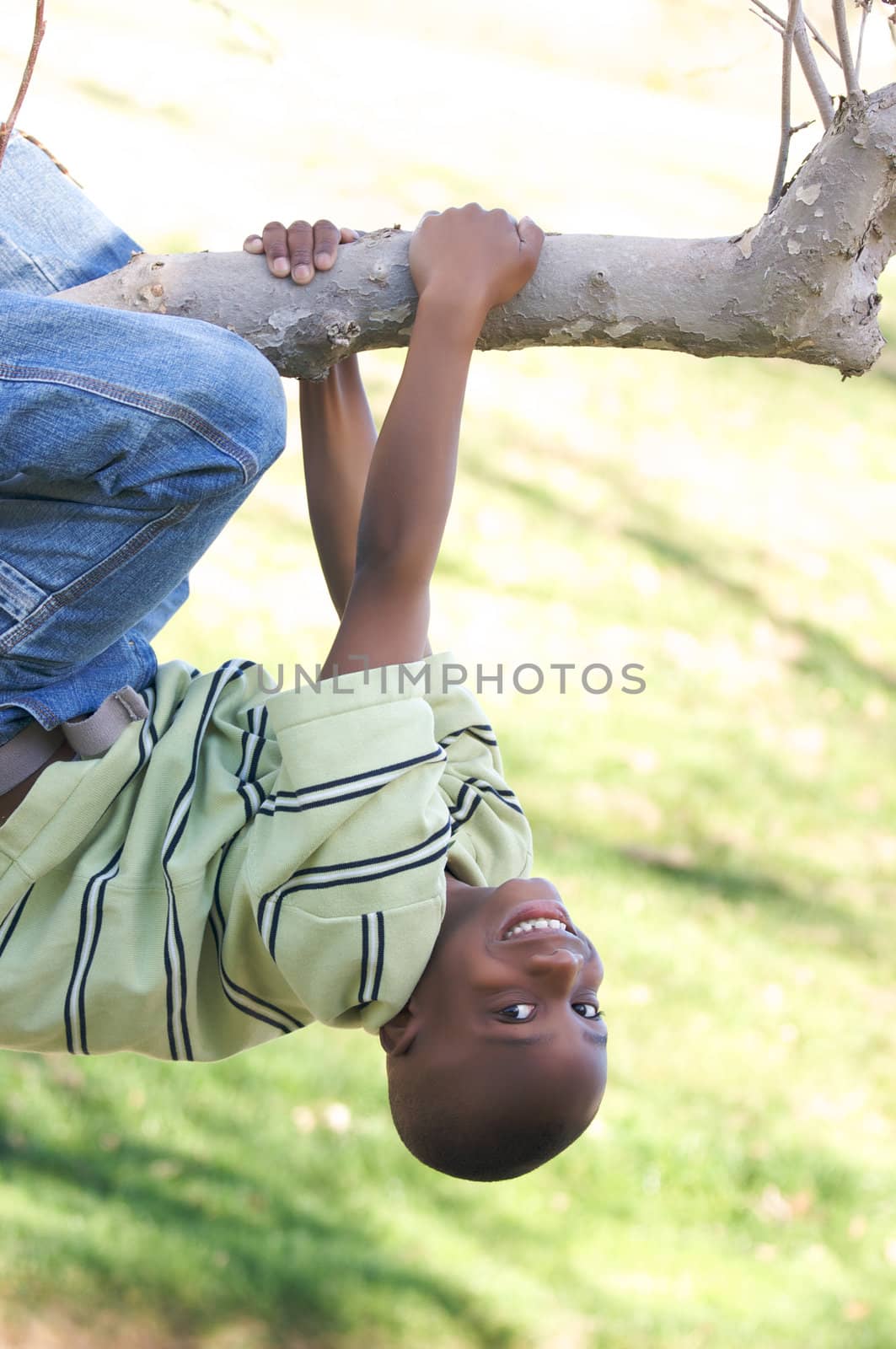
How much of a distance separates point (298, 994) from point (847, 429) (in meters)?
6.71

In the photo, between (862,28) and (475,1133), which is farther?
(475,1133)

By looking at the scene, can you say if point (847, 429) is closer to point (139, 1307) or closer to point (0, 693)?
point (139, 1307)

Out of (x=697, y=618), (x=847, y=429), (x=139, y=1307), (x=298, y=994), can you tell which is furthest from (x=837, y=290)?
(x=847, y=429)

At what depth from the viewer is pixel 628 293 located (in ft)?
6.52

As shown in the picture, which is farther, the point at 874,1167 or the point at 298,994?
the point at 874,1167

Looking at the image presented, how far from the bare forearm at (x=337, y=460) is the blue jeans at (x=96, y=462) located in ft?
1.35

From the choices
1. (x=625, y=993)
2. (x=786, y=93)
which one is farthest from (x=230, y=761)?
(x=625, y=993)

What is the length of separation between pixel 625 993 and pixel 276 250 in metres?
3.28

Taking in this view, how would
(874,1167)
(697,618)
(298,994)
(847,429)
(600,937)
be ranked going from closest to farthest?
(298,994)
(874,1167)
(600,937)
(697,618)
(847,429)

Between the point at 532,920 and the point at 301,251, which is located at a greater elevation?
the point at 301,251

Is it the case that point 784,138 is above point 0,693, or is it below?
above

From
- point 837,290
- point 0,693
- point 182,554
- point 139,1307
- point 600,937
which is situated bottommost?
point 139,1307

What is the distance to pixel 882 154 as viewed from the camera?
1896mm

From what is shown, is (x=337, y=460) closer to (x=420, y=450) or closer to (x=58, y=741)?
(x=420, y=450)
